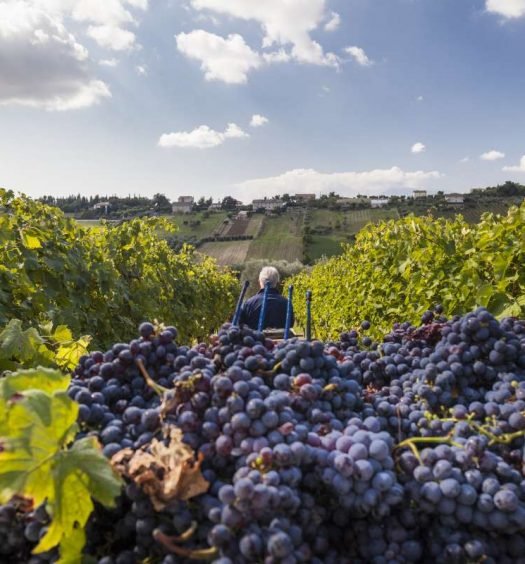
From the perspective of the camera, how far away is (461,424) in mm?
1650

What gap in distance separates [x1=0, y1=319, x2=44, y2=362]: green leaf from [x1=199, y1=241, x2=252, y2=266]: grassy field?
215 feet

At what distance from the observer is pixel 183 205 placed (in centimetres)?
11725

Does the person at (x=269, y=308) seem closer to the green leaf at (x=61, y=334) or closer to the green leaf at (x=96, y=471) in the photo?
the green leaf at (x=61, y=334)

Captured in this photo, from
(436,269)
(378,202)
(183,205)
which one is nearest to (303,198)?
(378,202)

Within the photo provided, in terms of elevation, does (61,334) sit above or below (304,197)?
below

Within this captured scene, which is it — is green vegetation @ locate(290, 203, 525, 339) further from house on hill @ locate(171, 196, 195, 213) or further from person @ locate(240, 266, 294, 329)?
house on hill @ locate(171, 196, 195, 213)

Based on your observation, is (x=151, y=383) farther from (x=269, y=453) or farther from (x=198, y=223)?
(x=198, y=223)

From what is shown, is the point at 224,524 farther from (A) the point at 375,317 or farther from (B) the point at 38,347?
(A) the point at 375,317

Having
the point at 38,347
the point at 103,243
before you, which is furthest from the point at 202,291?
the point at 38,347

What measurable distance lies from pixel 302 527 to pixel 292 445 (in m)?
0.21

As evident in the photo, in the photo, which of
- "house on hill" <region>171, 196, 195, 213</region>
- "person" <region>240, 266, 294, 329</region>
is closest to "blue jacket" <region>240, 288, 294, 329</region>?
"person" <region>240, 266, 294, 329</region>

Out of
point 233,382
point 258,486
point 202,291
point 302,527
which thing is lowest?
point 202,291

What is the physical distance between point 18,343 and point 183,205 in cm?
11682

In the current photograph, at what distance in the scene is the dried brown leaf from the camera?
1.30 m
